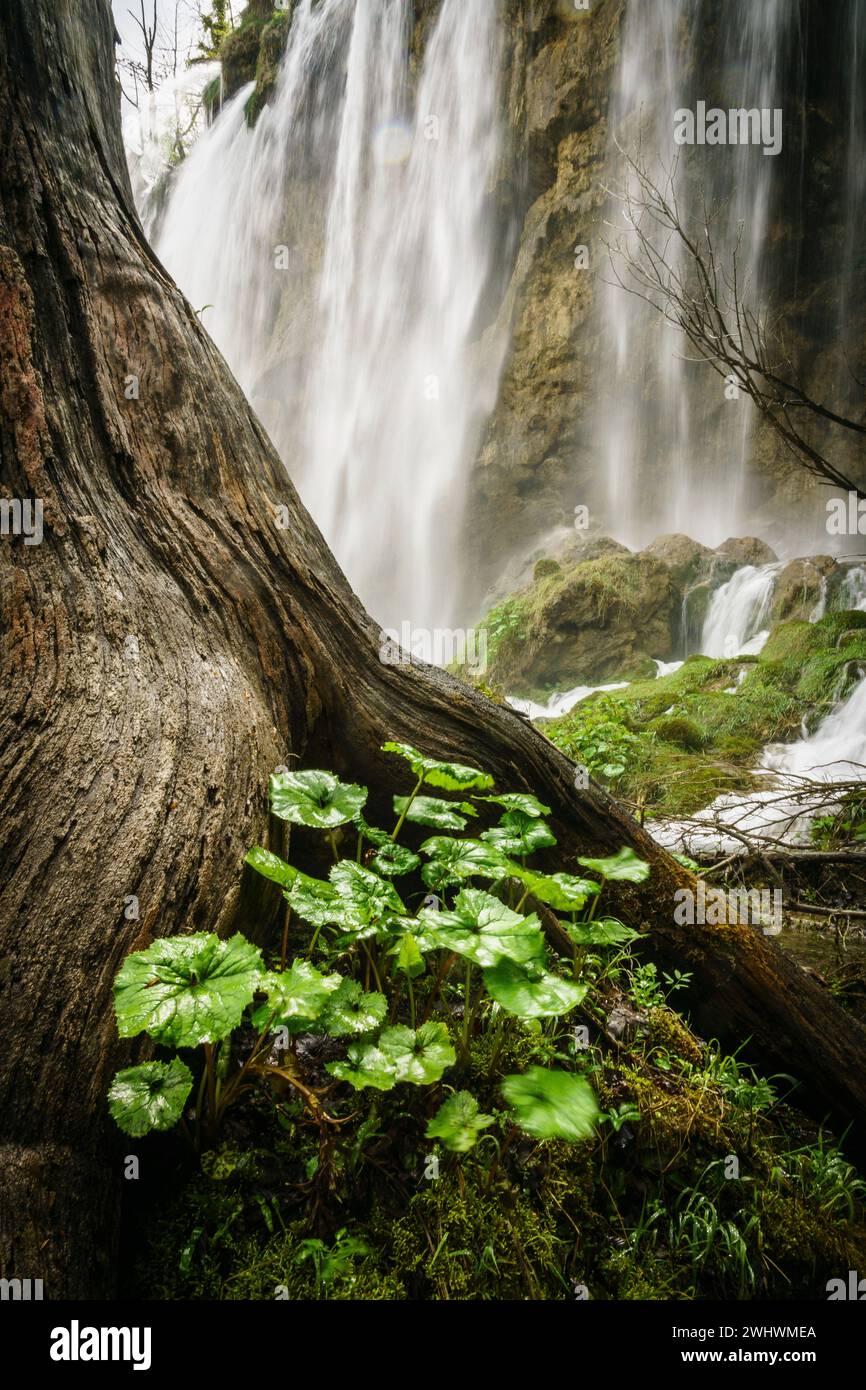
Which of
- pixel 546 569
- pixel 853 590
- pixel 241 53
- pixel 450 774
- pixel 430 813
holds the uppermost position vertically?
pixel 241 53

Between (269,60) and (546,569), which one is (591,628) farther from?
(269,60)

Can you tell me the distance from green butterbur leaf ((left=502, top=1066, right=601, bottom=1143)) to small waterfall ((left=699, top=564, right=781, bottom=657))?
10.2 m

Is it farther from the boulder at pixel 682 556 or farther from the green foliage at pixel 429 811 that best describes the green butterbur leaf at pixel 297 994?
the boulder at pixel 682 556

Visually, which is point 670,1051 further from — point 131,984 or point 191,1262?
point 131,984

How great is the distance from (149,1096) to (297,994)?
31 cm

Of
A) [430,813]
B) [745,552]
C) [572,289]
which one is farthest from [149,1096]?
[572,289]

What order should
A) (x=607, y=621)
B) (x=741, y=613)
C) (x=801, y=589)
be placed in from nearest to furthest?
(x=801, y=589), (x=741, y=613), (x=607, y=621)

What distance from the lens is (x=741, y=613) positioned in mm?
11250

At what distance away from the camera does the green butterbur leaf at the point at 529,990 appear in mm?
1299

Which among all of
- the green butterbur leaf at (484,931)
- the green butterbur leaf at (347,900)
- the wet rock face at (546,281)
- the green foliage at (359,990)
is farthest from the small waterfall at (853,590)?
the green butterbur leaf at (347,900)

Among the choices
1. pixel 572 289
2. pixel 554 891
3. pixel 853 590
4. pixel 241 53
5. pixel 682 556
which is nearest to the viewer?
pixel 554 891

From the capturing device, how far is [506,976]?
4.58ft
